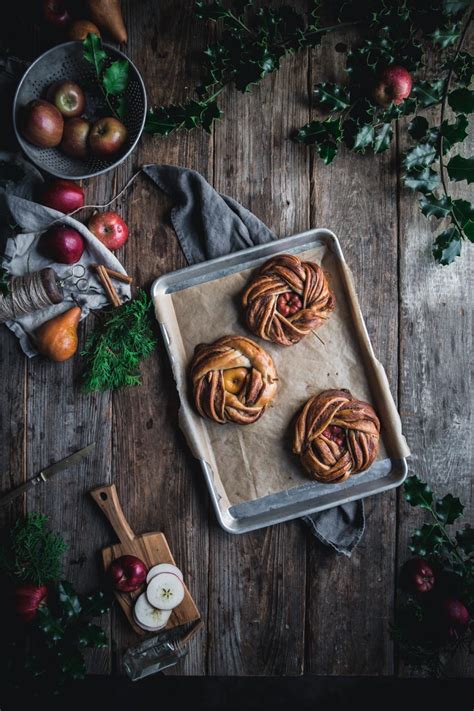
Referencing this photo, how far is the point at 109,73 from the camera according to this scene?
9.58 ft

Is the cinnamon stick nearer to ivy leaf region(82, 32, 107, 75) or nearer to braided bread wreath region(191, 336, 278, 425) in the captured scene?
braided bread wreath region(191, 336, 278, 425)

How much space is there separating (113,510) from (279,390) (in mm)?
1161

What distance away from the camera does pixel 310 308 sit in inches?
118

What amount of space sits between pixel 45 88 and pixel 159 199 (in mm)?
848

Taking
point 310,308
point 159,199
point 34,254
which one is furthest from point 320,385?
point 34,254

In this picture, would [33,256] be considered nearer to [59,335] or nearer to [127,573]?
[59,335]

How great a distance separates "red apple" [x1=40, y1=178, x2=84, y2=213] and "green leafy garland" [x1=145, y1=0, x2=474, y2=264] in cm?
57

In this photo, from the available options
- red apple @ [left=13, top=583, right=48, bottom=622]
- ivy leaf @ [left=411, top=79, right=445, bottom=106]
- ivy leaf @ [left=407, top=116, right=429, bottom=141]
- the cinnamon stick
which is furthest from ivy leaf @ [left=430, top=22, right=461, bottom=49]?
red apple @ [left=13, top=583, right=48, bottom=622]

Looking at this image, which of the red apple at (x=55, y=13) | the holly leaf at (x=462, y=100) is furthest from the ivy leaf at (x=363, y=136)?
the red apple at (x=55, y=13)

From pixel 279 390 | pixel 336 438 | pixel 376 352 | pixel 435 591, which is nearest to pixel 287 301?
pixel 279 390

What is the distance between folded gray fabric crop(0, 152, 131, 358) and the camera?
10.3 ft

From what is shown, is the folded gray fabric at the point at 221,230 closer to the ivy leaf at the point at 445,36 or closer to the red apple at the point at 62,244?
the red apple at the point at 62,244

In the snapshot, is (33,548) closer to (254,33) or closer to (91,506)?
(91,506)

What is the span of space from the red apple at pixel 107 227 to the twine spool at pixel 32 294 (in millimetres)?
340
